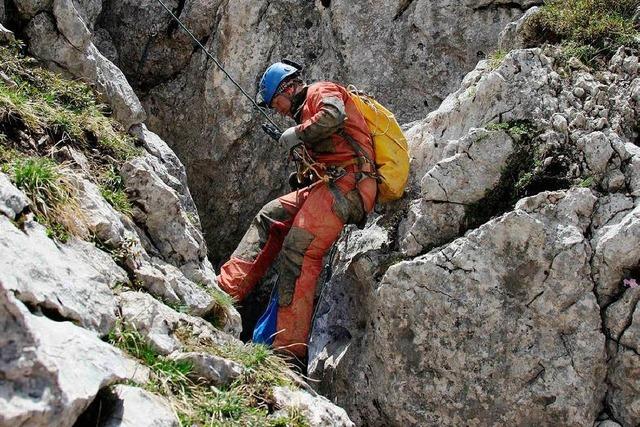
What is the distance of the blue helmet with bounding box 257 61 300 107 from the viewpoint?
954cm

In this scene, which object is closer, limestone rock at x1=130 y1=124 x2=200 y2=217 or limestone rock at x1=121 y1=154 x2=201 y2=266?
limestone rock at x1=121 y1=154 x2=201 y2=266

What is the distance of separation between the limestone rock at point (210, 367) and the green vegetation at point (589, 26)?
635 cm

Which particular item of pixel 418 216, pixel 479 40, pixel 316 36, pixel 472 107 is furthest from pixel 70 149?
pixel 479 40

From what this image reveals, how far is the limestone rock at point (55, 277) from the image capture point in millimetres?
4742

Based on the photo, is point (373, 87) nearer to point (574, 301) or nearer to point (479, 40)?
point (479, 40)

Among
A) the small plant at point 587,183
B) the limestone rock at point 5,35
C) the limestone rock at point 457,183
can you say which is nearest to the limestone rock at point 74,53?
the limestone rock at point 5,35

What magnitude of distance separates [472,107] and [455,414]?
3.95m

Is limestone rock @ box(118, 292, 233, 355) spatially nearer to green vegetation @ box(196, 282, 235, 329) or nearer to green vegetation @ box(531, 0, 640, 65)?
green vegetation @ box(196, 282, 235, 329)

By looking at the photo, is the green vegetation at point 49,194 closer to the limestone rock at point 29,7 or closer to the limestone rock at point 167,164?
the limestone rock at point 167,164

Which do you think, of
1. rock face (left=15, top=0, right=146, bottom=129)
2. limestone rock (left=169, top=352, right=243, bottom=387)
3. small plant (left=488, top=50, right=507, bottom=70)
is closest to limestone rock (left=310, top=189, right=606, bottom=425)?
small plant (left=488, top=50, right=507, bottom=70)

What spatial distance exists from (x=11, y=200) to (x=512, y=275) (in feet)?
17.7

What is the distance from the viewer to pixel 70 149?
7637mm

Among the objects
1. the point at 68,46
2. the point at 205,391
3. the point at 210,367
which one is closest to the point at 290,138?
the point at 68,46

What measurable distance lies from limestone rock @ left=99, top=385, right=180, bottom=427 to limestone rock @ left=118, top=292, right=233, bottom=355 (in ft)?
2.61
